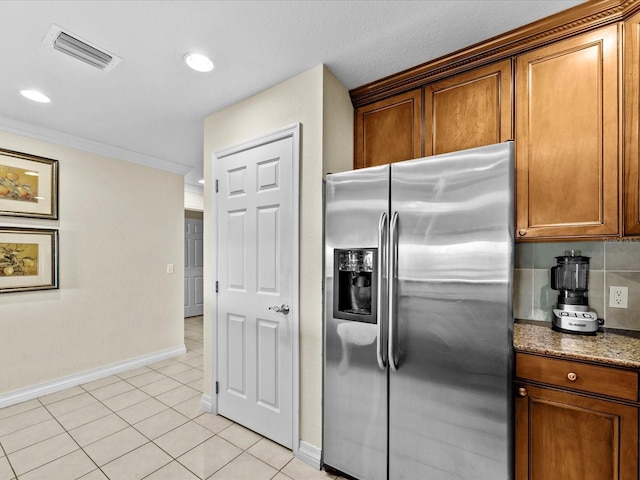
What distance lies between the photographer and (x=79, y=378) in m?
3.17

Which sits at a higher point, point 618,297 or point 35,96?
point 35,96

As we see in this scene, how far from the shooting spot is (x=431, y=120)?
6.40 feet

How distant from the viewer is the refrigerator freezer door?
5.50 ft

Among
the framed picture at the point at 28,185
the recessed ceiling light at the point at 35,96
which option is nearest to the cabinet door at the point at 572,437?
the recessed ceiling light at the point at 35,96

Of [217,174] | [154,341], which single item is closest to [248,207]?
[217,174]

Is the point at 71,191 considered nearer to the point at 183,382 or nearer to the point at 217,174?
the point at 217,174

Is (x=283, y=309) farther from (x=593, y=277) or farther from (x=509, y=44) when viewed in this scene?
(x=509, y=44)

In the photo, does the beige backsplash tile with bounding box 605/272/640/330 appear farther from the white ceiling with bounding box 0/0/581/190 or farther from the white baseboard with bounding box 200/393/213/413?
the white baseboard with bounding box 200/393/213/413

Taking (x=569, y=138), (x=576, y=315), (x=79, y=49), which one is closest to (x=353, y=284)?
(x=576, y=315)

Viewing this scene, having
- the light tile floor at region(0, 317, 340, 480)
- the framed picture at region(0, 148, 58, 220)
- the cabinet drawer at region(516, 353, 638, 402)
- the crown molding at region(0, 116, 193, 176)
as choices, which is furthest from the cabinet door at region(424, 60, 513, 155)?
the framed picture at region(0, 148, 58, 220)

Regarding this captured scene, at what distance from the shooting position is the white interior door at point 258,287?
82.3 inches

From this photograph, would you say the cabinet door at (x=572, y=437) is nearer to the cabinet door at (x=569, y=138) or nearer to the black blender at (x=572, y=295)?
the black blender at (x=572, y=295)

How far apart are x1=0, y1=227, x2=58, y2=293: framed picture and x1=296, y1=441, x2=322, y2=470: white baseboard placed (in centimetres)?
282

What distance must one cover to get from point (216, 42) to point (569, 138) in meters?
1.94
